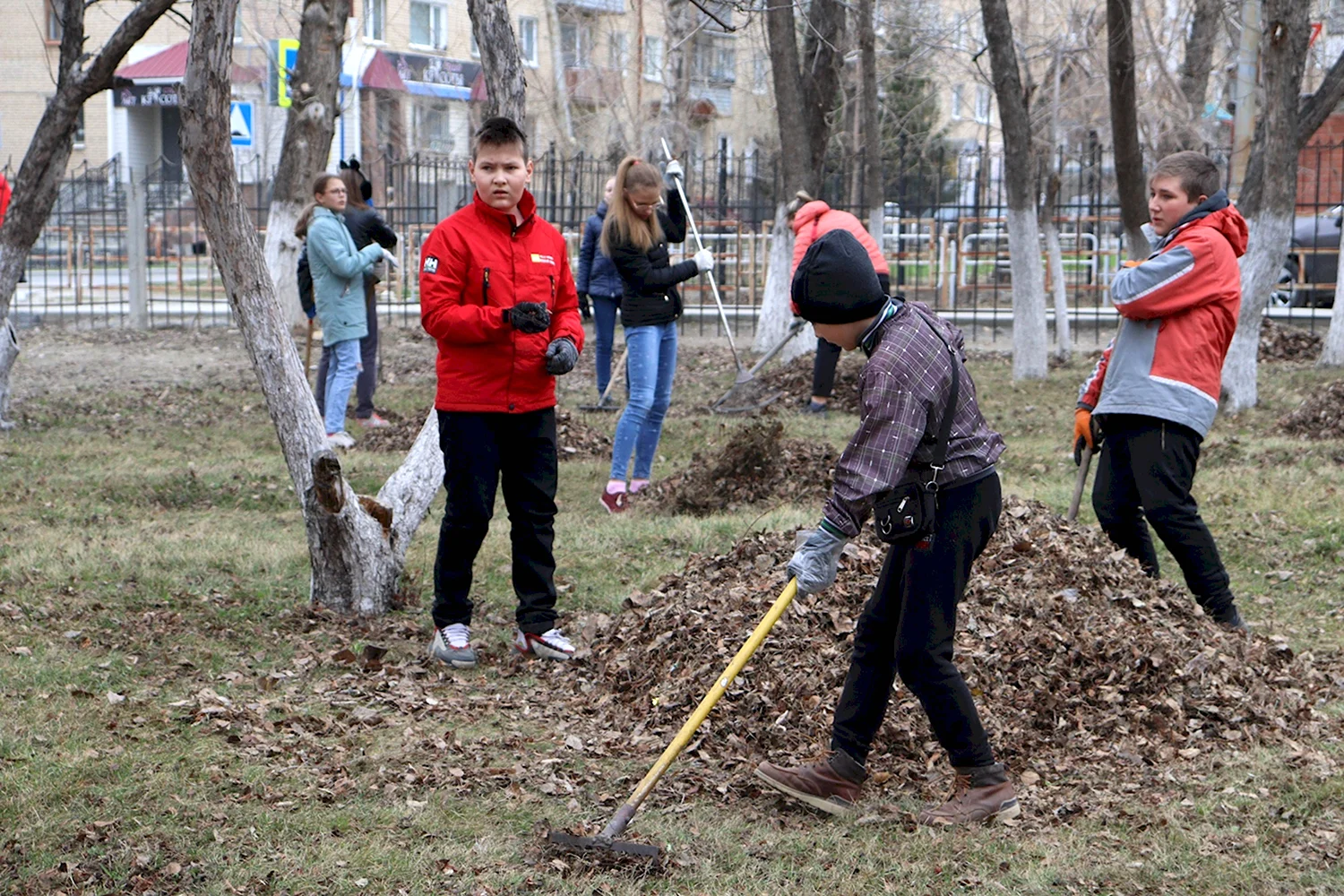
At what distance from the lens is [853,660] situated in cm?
403

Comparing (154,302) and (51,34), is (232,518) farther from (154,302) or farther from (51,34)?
(51,34)

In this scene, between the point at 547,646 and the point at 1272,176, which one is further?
the point at 1272,176

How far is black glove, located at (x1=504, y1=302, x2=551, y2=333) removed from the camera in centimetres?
495

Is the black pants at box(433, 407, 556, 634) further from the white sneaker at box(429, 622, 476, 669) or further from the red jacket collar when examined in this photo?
the red jacket collar

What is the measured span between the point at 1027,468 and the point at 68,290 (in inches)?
754

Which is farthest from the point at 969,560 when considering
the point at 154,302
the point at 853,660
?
the point at 154,302

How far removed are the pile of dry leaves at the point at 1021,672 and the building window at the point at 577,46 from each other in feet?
83.7

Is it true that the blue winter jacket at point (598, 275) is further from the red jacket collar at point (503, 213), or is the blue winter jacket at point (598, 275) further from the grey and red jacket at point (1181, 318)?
the grey and red jacket at point (1181, 318)

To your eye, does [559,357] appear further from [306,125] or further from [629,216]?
[306,125]

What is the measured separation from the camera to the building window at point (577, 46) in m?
30.8

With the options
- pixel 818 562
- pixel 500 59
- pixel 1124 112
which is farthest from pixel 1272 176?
pixel 818 562

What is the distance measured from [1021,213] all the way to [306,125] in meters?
7.19

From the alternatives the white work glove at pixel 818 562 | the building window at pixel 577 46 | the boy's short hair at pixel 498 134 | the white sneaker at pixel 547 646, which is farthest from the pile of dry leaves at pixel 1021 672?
the building window at pixel 577 46

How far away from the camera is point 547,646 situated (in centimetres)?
547
